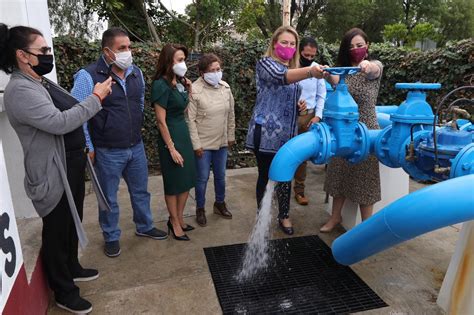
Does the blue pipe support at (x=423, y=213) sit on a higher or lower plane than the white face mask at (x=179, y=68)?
lower

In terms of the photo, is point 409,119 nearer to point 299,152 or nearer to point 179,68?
point 299,152

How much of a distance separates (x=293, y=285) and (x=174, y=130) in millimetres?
1615

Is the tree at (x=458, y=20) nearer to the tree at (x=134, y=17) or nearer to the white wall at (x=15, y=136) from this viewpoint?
the tree at (x=134, y=17)

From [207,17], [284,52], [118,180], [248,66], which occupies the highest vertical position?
[207,17]

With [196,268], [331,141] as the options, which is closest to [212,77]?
[331,141]

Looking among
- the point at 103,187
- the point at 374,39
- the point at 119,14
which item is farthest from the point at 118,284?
the point at 374,39

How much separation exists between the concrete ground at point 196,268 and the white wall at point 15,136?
670mm

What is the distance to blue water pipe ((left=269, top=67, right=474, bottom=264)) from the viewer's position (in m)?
1.71

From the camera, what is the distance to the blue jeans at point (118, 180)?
294 cm

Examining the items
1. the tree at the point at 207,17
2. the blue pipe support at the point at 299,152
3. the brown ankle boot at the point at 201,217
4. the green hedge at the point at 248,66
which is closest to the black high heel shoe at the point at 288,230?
the brown ankle boot at the point at 201,217

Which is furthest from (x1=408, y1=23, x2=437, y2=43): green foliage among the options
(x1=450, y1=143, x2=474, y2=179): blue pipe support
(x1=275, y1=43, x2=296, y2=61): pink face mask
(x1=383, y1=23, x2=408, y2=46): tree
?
(x1=450, y1=143, x2=474, y2=179): blue pipe support

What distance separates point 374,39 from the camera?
2748 cm

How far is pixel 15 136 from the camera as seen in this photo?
323cm

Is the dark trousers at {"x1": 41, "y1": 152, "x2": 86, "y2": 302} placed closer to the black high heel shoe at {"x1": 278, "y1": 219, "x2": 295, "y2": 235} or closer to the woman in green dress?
the woman in green dress
